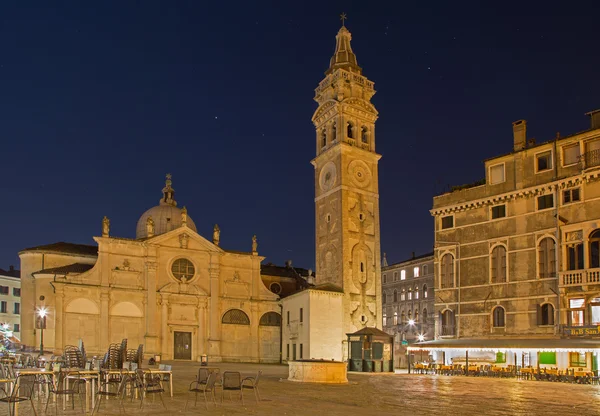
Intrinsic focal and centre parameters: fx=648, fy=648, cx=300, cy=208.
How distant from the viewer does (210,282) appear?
53.3 meters

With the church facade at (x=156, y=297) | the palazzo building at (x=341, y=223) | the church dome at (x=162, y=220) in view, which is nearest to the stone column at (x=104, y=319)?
the church facade at (x=156, y=297)

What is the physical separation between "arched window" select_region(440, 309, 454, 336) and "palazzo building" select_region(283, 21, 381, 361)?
9.62 m

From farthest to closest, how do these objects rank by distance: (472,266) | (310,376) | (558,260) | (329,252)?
(329,252) → (472,266) → (558,260) → (310,376)

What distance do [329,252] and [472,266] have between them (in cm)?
1506

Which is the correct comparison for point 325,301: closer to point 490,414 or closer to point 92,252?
point 92,252

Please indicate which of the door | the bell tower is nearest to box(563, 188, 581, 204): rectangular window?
the bell tower

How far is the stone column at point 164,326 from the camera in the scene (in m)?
49.9

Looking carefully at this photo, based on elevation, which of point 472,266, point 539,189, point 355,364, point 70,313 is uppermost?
point 539,189

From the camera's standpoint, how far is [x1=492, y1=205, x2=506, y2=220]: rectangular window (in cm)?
3906

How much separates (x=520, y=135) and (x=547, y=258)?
26.4ft

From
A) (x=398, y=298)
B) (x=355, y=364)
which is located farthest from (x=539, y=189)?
(x=398, y=298)

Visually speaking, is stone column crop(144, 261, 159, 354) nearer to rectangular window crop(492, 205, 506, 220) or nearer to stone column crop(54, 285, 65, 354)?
stone column crop(54, 285, 65, 354)

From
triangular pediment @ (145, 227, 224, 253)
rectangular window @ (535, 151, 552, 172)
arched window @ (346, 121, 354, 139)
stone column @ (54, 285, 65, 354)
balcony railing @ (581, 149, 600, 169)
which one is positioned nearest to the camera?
balcony railing @ (581, 149, 600, 169)

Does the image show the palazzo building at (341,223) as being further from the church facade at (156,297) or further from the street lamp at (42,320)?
the street lamp at (42,320)
